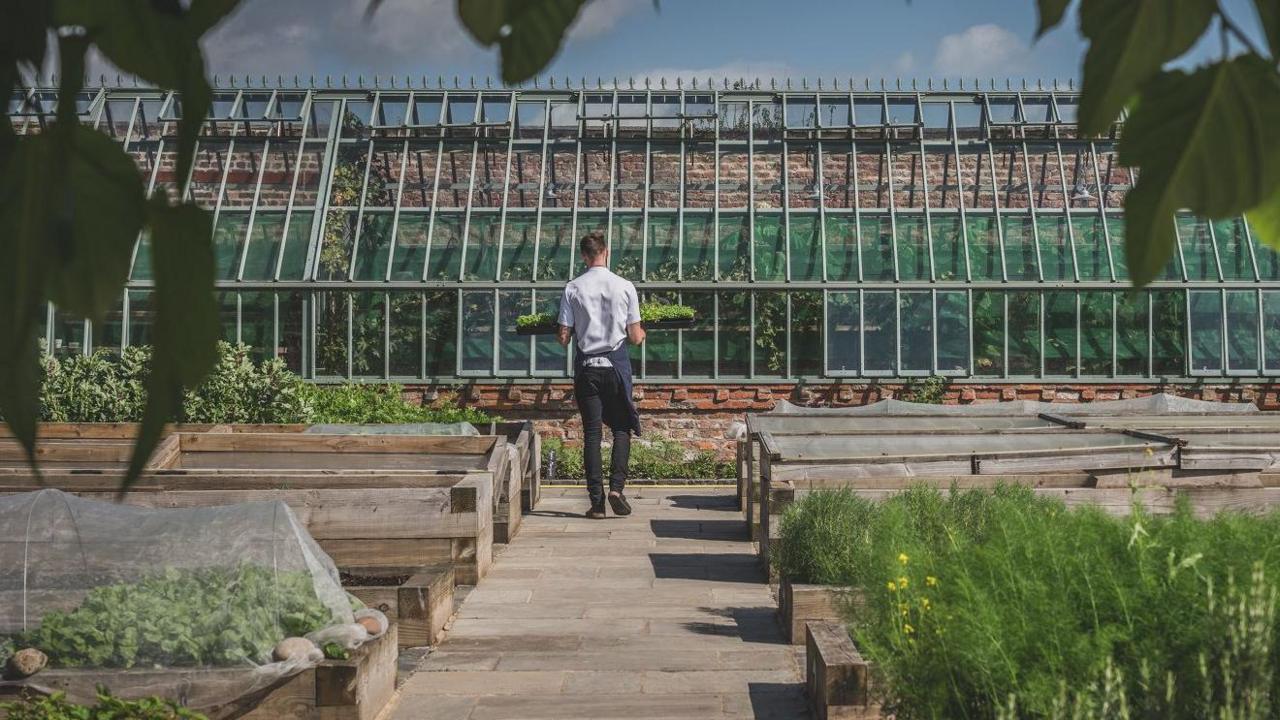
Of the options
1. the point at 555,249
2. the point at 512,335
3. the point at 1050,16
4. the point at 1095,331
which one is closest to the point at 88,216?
the point at 1050,16

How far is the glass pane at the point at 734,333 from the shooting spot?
1434cm

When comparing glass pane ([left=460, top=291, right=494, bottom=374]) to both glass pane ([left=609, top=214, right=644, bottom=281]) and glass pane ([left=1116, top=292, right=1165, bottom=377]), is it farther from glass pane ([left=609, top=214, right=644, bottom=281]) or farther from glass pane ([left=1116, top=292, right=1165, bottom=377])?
glass pane ([left=1116, top=292, right=1165, bottom=377])


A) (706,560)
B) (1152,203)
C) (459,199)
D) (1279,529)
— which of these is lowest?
(706,560)

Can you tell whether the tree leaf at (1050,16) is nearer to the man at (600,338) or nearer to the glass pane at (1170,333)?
the man at (600,338)

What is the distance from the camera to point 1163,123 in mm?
628

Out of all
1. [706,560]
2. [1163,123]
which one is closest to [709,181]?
[706,560]

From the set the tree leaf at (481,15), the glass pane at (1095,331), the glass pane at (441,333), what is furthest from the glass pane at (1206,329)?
the tree leaf at (481,15)

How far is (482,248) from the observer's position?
14680mm

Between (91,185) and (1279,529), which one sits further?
(1279,529)

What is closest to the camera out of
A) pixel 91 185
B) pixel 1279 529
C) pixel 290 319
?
pixel 91 185

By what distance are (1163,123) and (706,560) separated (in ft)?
22.1

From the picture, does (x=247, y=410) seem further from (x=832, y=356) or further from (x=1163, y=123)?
(x=1163, y=123)

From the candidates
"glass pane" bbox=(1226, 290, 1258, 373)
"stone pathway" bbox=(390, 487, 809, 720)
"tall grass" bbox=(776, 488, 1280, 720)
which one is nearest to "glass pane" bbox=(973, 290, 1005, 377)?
"glass pane" bbox=(1226, 290, 1258, 373)

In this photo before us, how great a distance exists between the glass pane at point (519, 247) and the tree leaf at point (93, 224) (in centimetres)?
1387
